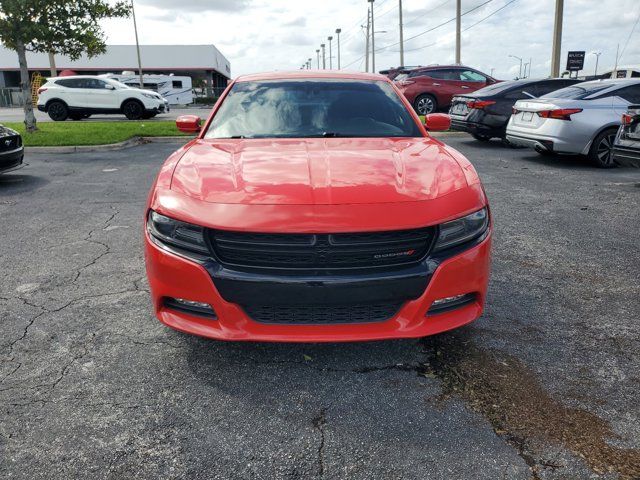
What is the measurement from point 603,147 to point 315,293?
8.41 metres

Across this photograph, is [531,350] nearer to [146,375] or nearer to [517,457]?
[517,457]

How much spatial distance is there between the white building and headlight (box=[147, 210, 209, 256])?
50.9 meters

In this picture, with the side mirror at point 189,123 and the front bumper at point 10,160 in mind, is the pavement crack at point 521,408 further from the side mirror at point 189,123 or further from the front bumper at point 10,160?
the front bumper at point 10,160

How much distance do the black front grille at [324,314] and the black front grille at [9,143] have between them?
6801mm

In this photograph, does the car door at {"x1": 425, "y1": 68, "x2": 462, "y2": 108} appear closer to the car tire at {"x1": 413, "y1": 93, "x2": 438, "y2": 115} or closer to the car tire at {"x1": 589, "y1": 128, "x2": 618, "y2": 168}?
the car tire at {"x1": 413, "y1": 93, "x2": 438, "y2": 115}

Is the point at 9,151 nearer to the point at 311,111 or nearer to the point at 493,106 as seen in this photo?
the point at 311,111

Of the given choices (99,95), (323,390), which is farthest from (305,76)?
(99,95)

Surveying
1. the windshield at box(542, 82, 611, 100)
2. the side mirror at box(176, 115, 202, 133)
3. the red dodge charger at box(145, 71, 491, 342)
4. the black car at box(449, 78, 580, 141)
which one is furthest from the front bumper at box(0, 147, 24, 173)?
the windshield at box(542, 82, 611, 100)

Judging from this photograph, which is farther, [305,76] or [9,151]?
[9,151]

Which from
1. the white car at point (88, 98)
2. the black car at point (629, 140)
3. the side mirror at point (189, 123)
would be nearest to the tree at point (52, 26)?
the white car at point (88, 98)

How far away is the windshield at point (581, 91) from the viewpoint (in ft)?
30.4

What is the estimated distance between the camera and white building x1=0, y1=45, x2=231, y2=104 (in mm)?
52000

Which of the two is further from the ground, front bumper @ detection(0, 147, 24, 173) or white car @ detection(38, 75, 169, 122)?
white car @ detection(38, 75, 169, 122)

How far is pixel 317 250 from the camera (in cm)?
243
